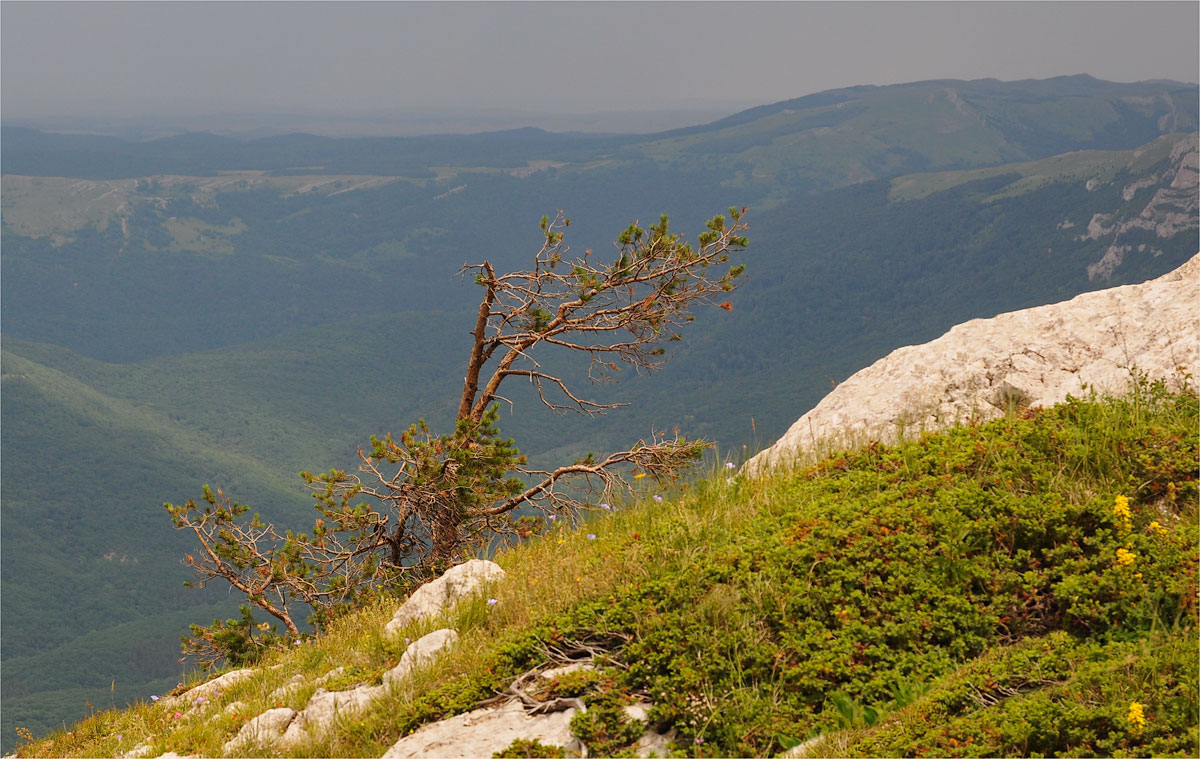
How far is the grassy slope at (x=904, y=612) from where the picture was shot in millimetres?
4652

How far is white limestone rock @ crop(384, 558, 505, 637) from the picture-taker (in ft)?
25.1

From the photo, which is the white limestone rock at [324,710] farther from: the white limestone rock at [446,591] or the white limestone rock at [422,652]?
the white limestone rock at [446,591]

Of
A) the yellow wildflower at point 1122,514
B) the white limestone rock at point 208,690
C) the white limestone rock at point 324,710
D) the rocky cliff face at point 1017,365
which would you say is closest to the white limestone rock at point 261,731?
the white limestone rock at point 324,710

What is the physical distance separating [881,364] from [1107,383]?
2.92 m

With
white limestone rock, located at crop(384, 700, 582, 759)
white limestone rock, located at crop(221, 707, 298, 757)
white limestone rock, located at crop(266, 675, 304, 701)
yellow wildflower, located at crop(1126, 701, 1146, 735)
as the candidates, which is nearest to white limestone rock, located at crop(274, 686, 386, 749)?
white limestone rock, located at crop(221, 707, 298, 757)

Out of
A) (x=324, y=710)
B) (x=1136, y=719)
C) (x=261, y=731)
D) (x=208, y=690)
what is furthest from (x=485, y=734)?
(x=208, y=690)

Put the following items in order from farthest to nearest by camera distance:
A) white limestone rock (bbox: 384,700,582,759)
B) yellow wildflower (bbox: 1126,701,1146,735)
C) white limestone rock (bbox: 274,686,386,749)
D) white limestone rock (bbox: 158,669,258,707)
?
white limestone rock (bbox: 158,669,258,707)
white limestone rock (bbox: 274,686,386,749)
white limestone rock (bbox: 384,700,582,759)
yellow wildflower (bbox: 1126,701,1146,735)

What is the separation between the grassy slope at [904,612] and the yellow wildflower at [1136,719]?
1 cm

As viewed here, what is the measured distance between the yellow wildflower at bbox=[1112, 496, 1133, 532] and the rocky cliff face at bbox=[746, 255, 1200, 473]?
2.36 m

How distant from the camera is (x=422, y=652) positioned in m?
6.61

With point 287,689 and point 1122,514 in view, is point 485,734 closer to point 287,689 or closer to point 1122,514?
point 287,689

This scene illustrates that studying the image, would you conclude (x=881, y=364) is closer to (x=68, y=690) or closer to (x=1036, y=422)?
(x=1036, y=422)

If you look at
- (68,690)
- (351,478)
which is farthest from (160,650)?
(351,478)

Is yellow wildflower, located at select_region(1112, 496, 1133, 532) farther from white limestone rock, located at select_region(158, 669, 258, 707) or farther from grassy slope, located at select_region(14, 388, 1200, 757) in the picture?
white limestone rock, located at select_region(158, 669, 258, 707)
